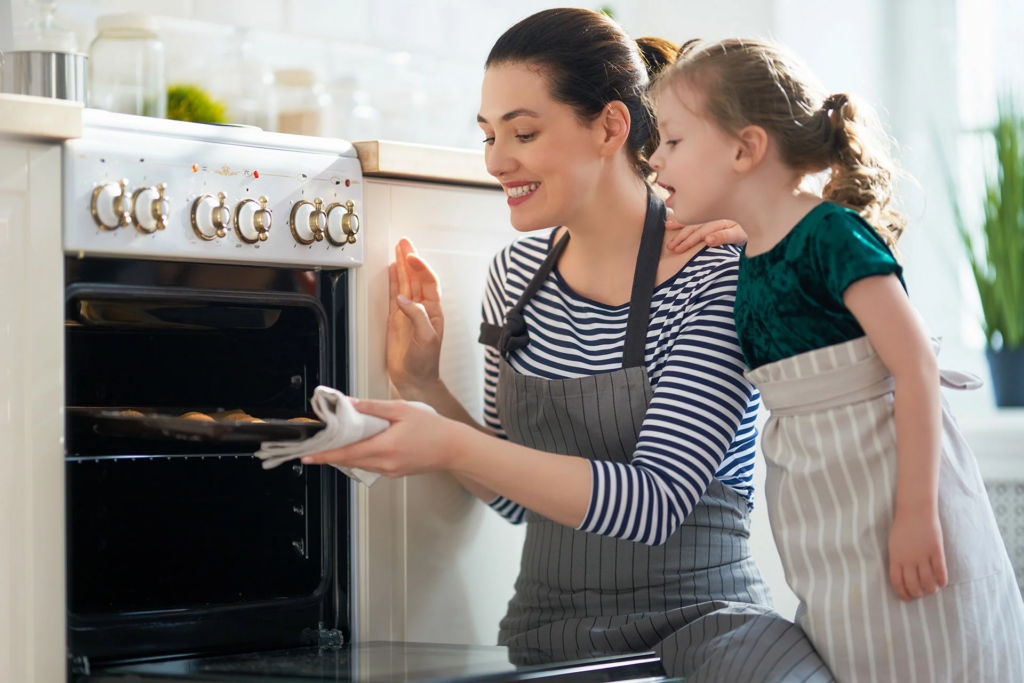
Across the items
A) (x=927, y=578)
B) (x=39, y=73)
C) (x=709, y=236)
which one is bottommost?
(x=927, y=578)

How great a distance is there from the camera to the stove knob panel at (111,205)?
1.19m

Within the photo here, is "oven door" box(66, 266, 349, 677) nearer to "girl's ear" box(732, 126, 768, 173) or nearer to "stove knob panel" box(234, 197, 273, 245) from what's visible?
"stove knob panel" box(234, 197, 273, 245)

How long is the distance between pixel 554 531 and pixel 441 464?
1.20 feet

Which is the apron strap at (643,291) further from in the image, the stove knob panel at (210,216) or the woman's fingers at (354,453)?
the stove knob panel at (210,216)

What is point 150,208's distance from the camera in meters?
1.22

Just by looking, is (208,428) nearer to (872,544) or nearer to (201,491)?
(201,491)

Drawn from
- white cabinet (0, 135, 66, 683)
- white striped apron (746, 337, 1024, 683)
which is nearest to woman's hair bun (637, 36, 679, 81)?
white striped apron (746, 337, 1024, 683)

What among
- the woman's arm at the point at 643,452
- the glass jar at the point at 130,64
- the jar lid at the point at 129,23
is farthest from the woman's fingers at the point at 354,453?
the jar lid at the point at 129,23

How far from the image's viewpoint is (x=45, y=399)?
1169 mm

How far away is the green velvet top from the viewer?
1.06 metres

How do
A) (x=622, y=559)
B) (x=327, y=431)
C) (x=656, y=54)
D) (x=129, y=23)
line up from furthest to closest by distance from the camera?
(x=129, y=23)
(x=656, y=54)
(x=622, y=559)
(x=327, y=431)

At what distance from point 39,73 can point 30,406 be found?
1.49 ft

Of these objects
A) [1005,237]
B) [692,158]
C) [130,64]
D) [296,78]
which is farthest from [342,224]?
[1005,237]

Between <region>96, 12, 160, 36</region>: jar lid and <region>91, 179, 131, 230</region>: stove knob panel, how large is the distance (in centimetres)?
60
